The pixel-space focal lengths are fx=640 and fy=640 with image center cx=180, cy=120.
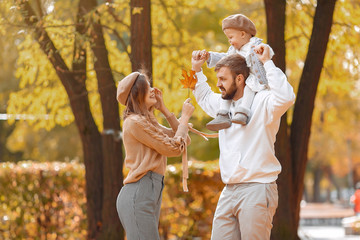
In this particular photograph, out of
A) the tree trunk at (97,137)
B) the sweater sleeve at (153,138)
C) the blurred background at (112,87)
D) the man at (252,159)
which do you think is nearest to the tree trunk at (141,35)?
the blurred background at (112,87)

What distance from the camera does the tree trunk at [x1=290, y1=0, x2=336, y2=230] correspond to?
7934mm

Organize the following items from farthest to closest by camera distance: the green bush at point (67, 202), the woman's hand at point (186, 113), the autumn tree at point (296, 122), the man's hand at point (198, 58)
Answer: the green bush at point (67, 202)
the autumn tree at point (296, 122)
the man's hand at point (198, 58)
the woman's hand at point (186, 113)

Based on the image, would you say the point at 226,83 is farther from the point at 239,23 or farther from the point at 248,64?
the point at 239,23

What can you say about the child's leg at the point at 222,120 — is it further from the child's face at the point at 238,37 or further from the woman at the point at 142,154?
the child's face at the point at 238,37

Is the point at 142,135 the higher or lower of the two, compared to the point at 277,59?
lower

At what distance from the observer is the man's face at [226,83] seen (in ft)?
13.9

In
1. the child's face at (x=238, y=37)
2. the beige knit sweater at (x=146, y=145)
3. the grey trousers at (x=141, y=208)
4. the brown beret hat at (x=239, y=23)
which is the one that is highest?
the brown beret hat at (x=239, y=23)

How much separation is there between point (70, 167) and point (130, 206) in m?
6.70

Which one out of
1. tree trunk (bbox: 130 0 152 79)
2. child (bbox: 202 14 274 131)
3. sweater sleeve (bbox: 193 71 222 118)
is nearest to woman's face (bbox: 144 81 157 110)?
sweater sleeve (bbox: 193 71 222 118)

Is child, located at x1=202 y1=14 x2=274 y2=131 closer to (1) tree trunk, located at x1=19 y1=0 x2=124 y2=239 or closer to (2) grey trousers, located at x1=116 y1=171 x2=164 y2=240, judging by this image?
(2) grey trousers, located at x1=116 y1=171 x2=164 y2=240

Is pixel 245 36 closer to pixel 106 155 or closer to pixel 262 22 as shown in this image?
pixel 106 155

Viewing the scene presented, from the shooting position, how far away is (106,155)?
8.41 meters

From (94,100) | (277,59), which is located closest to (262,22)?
(94,100)

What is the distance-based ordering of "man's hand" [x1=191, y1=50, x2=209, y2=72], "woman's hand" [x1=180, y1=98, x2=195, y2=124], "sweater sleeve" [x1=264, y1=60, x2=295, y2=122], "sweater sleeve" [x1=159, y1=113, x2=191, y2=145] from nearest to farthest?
"sweater sleeve" [x1=264, y1=60, x2=295, y2=122]
"woman's hand" [x1=180, y1=98, x2=195, y2=124]
"man's hand" [x1=191, y1=50, x2=209, y2=72]
"sweater sleeve" [x1=159, y1=113, x2=191, y2=145]
